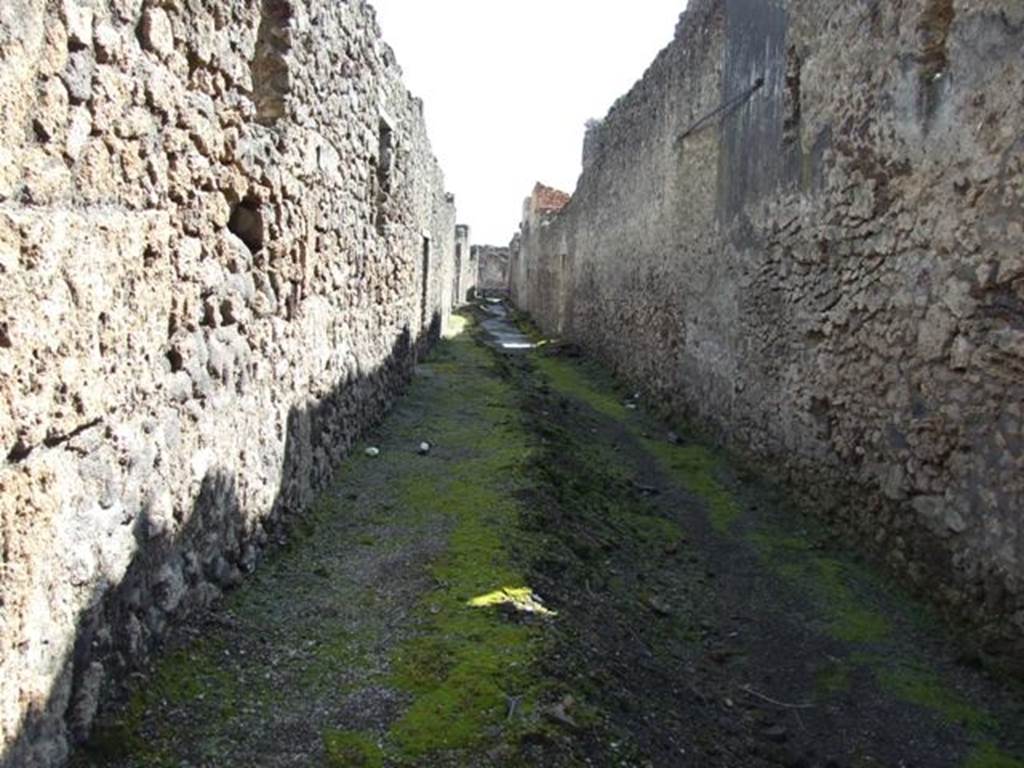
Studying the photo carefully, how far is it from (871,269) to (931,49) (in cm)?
127

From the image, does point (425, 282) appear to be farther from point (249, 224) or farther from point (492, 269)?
point (492, 269)

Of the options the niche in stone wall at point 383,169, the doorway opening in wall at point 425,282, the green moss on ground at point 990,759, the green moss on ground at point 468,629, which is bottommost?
the green moss on ground at point 990,759

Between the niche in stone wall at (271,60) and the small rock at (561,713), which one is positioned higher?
the niche in stone wall at (271,60)

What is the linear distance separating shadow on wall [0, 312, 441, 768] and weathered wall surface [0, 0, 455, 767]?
0.01 metres

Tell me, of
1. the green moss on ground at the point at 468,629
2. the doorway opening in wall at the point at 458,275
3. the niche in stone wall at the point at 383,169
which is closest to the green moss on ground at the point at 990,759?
the green moss on ground at the point at 468,629

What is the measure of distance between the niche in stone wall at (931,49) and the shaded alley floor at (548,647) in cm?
266

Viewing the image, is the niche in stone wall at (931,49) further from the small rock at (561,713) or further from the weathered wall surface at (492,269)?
the weathered wall surface at (492,269)

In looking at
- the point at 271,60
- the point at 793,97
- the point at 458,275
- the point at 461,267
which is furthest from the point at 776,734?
the point at 461,267

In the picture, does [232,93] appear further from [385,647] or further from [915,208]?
[915,208]

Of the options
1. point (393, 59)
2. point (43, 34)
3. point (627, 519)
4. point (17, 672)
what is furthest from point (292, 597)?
point (393, 59)

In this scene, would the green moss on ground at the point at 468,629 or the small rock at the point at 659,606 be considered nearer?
the green moss on ground at the point at 468,629

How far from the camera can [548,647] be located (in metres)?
3.66

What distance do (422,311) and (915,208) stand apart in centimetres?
774

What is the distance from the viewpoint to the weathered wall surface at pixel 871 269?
4480mm
